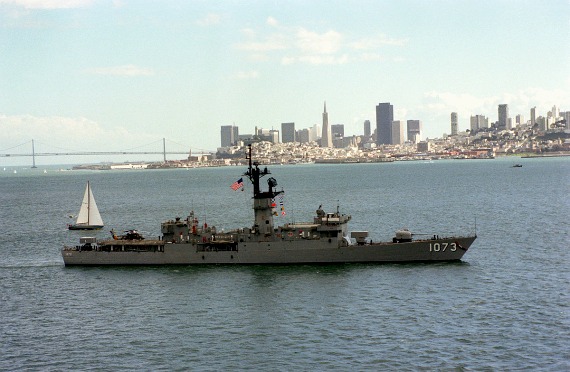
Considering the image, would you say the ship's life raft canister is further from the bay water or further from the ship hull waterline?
the bay water

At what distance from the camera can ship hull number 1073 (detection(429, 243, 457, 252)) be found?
183 feet

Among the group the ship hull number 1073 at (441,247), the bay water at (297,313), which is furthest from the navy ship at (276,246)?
the bay water at (297,313)

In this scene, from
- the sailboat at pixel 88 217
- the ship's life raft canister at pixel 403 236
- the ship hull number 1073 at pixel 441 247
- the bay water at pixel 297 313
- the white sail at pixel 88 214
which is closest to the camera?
the bay water at pixel 297 313

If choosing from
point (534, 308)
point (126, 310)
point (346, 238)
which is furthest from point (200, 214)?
point (534, 308)

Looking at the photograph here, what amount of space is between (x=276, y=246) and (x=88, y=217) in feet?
141

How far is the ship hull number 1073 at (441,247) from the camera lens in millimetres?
55750

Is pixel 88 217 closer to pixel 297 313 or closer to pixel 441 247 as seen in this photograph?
pixel 441 247

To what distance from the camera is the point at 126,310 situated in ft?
146

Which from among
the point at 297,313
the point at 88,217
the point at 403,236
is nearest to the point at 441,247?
the point at 403,236

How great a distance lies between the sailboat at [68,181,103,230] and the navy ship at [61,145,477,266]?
3208 centimetres

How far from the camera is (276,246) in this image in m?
56.2

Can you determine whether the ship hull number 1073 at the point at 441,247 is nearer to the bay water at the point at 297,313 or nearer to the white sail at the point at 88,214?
the bay water at the point at 297,313

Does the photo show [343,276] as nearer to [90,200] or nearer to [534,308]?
[534,308]

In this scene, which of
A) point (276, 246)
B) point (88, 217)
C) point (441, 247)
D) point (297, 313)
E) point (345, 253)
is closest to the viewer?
point (297, 313)
